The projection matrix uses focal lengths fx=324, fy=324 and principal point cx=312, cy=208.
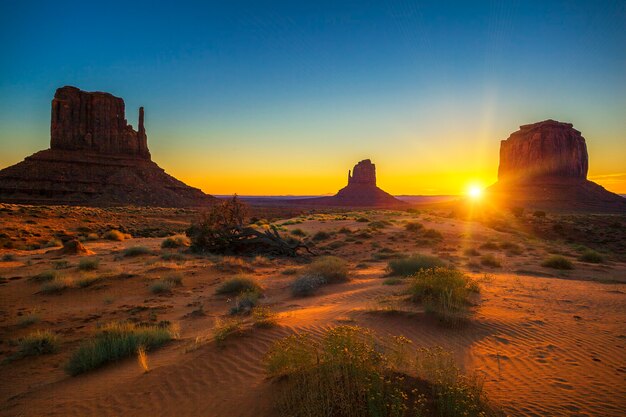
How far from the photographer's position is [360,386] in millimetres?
3150

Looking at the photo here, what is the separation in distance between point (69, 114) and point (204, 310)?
3574 inches

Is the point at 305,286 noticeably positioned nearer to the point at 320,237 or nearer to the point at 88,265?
the point at 88,265

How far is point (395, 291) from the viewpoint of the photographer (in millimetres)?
9031

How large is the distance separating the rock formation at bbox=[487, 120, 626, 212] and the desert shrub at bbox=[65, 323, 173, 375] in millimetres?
78723

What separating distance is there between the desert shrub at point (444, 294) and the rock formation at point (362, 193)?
373ft

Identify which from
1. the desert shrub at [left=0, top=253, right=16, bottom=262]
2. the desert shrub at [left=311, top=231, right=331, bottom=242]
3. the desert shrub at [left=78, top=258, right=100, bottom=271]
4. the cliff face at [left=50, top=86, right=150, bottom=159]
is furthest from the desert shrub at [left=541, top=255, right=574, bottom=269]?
the cliff face at [left=50, top=86, right=150, bottom=159]

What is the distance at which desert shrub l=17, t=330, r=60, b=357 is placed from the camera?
587cm

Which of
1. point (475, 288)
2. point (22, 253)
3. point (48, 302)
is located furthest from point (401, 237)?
point (22, 253)

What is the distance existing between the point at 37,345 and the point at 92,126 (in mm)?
89576

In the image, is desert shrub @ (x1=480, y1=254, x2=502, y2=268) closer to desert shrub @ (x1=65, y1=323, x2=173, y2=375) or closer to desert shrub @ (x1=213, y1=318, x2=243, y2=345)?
desert shrub @ (x1=213, y1=318, x2=243, y2=345)

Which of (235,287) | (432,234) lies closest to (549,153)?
(432,234)

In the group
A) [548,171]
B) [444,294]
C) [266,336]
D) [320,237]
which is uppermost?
[548,171]

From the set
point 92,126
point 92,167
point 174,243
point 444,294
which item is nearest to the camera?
point 444,294

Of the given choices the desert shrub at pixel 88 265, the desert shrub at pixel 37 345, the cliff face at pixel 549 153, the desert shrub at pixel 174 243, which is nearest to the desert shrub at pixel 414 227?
the desert shrub at pixel 174 243
